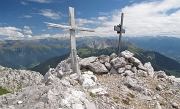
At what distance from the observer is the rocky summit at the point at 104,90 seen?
34.5 ft

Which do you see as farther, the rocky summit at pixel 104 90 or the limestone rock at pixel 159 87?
the limestone rock at pixel 159 87

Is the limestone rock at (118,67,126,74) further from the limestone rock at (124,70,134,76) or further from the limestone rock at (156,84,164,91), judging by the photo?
the limestone rock at (156,84,164,91)

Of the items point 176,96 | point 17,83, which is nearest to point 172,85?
point 176,96

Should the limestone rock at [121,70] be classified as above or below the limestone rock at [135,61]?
below

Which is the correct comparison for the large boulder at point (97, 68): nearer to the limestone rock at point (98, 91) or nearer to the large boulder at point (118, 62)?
the large boulder at point (118, 62)

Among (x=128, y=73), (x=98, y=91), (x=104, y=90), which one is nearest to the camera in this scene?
(x=98, y=91)

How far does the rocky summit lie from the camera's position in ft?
34.5

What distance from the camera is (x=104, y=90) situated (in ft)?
43.4

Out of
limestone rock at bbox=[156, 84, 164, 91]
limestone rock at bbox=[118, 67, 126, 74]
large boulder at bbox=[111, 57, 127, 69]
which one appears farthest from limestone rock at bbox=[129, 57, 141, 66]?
limestone rock at bbox=[156, 84, 164, 91]

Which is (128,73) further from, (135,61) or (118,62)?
(135,61)

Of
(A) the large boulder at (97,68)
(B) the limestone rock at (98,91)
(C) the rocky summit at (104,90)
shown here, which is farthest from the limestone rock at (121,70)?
(B) the limestone rock at (98,91)

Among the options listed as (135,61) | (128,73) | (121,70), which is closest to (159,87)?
(128,73)

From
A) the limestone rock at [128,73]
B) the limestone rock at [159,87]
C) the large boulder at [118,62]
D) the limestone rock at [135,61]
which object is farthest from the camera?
the limestone rock at [135,61]

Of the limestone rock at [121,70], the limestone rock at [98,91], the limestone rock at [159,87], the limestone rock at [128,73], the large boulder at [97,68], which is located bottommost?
the limestone rock at [159,87]
